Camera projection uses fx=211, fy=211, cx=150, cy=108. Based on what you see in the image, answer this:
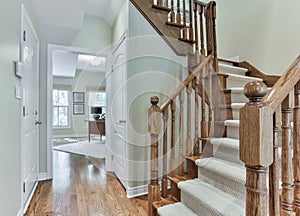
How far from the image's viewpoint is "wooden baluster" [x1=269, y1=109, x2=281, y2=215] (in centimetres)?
95

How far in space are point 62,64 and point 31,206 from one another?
4.96 m

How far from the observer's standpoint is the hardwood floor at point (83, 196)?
2.33m

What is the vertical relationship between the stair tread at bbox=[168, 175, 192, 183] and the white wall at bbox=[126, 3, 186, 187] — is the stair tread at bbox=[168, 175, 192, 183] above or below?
below

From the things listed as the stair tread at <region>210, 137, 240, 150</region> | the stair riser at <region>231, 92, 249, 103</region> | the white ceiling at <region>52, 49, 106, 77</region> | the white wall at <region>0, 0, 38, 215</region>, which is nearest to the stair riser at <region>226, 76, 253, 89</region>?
the stair riser at <region>231, 92, 249, 103</region>

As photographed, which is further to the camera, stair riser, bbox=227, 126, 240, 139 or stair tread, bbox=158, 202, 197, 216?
stair riser, bbox=227, 126, 240, 139

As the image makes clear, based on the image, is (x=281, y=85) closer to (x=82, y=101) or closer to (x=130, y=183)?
(x=130, y=183)

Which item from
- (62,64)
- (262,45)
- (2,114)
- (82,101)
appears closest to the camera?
(2,114)

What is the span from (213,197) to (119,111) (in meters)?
2.08

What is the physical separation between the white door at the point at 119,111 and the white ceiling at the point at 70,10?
26.9 inches

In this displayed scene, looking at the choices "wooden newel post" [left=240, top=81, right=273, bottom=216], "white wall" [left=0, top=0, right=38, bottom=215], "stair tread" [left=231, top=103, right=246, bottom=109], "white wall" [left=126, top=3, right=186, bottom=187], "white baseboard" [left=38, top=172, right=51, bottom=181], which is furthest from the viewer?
"white baseboard" [left=38, top=172, right=51, bottom=181]

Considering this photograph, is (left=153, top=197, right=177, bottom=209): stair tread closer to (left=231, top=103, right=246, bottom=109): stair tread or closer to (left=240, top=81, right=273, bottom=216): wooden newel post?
(left=231, top=103, right=246, bottom=109): stair tread

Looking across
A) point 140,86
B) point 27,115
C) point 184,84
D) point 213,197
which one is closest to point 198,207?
point 213,197

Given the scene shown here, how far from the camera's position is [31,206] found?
2.45 m

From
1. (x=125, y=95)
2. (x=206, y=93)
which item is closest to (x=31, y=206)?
(x=125, y=95)
